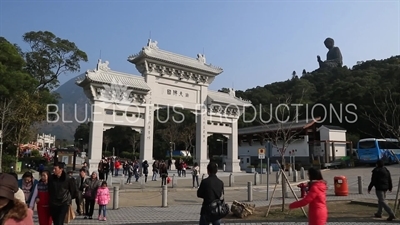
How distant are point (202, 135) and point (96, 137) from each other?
31.0 feet

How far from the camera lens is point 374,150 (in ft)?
112

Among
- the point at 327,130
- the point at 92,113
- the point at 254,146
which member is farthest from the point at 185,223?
the point at 254,146

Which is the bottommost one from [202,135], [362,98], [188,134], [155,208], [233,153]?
[155,208]

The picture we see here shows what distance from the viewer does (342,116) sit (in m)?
50.6

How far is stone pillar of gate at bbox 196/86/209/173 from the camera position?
2827 cm

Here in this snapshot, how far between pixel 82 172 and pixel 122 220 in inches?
79.3

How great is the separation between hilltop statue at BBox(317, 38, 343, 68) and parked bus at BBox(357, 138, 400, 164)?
79146 mm

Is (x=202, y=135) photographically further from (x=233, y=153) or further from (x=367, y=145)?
(x=367, y=145)

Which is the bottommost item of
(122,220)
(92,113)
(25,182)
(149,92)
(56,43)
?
(122,220)

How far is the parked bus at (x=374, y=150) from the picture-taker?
3397 centimetres

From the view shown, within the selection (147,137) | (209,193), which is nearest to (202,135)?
(147,137)

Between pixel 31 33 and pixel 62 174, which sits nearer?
pixel 62 174

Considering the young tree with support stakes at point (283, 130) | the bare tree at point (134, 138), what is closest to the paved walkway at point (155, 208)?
the young tree with support stakes at point (283, 130)

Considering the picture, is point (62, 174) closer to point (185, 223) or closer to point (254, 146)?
point (185, 223)
